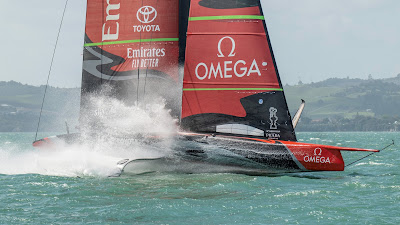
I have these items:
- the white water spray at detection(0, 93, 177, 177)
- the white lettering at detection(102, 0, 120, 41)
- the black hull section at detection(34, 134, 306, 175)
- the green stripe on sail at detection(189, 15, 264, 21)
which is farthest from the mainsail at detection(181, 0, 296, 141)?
the white lettering at detection(102, 0, 120, 41)

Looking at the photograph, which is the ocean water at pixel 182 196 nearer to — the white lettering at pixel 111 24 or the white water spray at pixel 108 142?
the white water spray at pixel 108 142

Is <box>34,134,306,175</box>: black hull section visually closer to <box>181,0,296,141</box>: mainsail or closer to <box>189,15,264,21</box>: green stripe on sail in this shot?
<box>181,0,296,141</box>: mainsail

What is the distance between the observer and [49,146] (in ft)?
48.4

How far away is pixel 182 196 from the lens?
10602 mm

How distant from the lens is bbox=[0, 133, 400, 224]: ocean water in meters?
8.93

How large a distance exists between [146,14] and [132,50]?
985 mm

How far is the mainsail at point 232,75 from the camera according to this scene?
1341 centimetres

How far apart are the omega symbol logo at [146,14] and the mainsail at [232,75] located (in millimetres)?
1606

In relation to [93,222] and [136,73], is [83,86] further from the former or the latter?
[93,222]

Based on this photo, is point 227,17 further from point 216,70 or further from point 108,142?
point 108,142

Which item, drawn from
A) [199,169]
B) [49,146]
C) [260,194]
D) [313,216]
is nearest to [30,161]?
[49,146]

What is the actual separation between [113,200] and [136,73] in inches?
216

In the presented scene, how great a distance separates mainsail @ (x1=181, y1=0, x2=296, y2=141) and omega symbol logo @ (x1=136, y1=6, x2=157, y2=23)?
161 centimetres

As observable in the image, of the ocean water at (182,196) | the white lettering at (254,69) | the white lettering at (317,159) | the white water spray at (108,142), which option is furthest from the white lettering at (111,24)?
the white lettering at (317,159)
